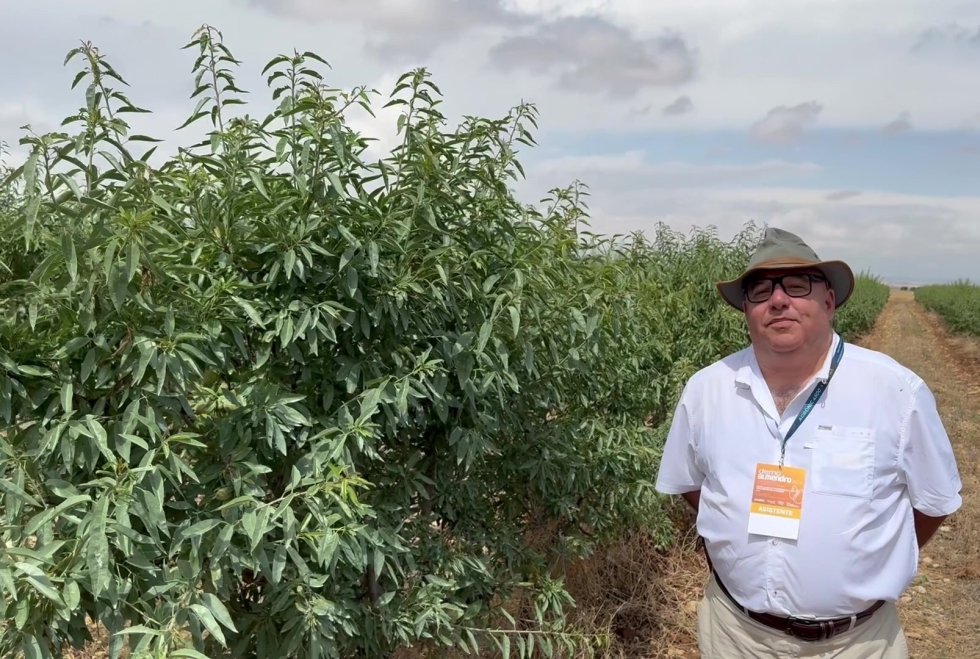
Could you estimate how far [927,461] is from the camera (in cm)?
214

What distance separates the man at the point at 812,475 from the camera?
→ 2123 mm

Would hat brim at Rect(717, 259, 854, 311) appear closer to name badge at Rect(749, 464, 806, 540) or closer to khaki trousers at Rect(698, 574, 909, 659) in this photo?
name badge at Rect(749, 464, 806, 540)

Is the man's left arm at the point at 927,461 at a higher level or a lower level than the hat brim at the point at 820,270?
lower

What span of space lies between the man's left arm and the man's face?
0.35 metres

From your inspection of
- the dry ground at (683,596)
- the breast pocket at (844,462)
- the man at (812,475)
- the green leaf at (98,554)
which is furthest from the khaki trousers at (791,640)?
the green leaf at (98,554)

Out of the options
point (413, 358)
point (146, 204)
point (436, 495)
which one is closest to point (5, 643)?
point (146, 204)

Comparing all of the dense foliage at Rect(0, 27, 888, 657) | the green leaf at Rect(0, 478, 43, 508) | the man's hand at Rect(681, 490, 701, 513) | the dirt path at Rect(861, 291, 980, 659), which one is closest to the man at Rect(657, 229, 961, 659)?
the man's hand at Rect(681, 490, 701, 513)

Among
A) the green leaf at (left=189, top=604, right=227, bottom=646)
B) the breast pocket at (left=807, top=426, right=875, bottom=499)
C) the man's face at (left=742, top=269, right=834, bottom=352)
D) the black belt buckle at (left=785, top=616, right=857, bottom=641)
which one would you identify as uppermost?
the man's face at (left=742, top=269, right=834, bottom=352)

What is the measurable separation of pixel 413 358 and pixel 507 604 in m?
1.61

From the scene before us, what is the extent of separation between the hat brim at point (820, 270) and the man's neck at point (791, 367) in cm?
20

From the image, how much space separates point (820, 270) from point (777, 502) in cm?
76

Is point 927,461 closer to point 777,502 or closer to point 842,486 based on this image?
point 842,486

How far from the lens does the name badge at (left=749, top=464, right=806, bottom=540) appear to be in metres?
2.16

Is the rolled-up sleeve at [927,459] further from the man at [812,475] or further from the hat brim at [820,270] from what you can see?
the hat brim at [820,270]
